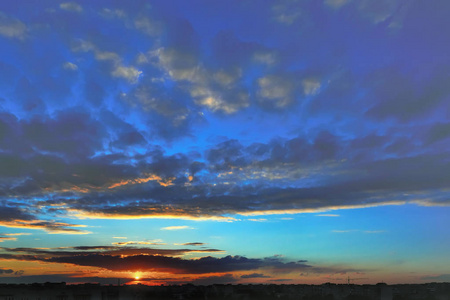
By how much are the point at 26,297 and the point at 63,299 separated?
18.3 metres

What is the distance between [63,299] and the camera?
→ 200 m

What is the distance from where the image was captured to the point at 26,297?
198 metres
